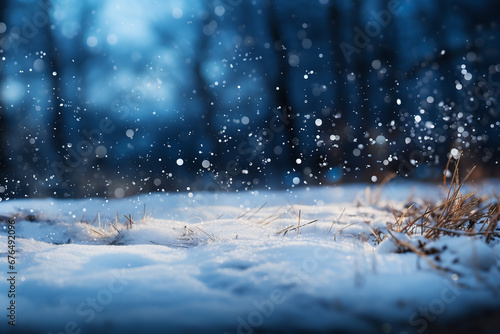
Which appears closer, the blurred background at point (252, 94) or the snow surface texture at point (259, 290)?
the snow surface texture at point (259, 290)

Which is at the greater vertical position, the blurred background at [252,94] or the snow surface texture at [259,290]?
the blurred background at [252,94]

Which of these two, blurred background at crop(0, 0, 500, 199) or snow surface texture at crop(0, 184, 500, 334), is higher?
blurred background at crop(0, 0, 500, 199)

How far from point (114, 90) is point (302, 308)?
7626 mm

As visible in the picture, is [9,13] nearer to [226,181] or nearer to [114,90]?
[114,90]

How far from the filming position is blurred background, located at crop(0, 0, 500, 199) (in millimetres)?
7293

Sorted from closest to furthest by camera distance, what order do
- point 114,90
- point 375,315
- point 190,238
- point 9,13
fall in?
point 375,315 < point 190,238 < point 9,13 < point 114,90

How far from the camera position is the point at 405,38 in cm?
778

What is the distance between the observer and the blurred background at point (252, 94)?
23.9 ft

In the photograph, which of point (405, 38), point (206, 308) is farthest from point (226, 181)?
point (206, 308)

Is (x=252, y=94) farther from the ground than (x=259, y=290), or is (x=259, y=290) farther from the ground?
(x=252, y=94)

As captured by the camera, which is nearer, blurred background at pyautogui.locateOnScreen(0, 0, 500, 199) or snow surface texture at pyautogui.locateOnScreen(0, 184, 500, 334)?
snow surface texture at pyautogui.locateOnScreen(0, 184, 500, 334)

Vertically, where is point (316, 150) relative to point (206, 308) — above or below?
above

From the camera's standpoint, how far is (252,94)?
7949mm

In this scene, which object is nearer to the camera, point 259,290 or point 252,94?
point 259,290
